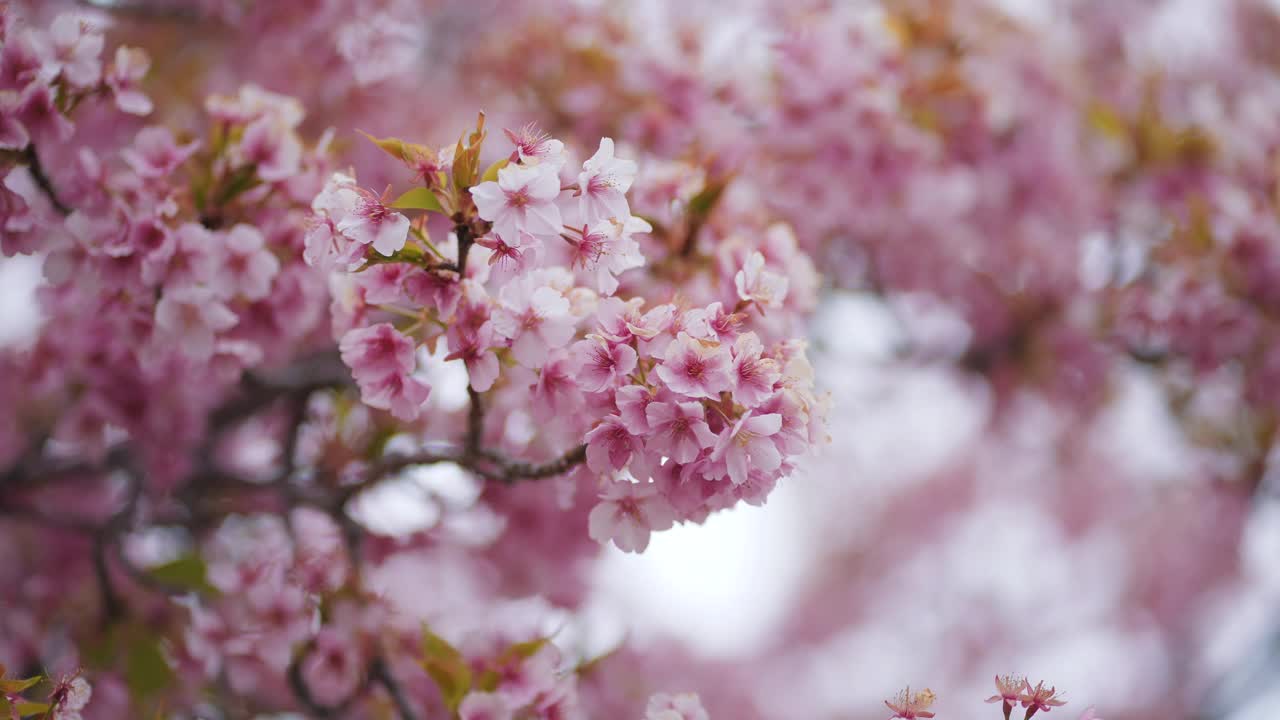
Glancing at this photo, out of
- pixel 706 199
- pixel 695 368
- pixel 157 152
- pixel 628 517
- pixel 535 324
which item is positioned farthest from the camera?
pixel 706 199

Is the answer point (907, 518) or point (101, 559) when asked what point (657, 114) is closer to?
point (101, 559)

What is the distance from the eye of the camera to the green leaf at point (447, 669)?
82.0 inches

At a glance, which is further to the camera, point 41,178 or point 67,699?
point 41,178

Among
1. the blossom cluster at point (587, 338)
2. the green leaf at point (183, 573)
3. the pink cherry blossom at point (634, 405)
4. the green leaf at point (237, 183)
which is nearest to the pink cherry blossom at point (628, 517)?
the blossom cluster at point (587, 338)

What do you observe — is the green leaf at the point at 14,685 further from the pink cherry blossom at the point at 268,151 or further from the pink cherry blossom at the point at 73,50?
the pink cherry blossom at the point at 73,50

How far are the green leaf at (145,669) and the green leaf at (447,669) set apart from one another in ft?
3.39

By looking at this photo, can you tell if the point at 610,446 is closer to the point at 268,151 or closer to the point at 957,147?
the point at 268,151

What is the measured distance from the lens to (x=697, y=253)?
7.75ft

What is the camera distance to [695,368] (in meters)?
1.52

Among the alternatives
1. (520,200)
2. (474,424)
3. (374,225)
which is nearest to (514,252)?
(520,200)

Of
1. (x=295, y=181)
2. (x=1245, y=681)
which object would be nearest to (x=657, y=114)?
(x=295, y=181)

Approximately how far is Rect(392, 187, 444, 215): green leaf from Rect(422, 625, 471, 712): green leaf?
102cm

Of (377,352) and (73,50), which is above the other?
(73,50)

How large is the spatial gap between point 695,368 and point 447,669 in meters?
1.04
